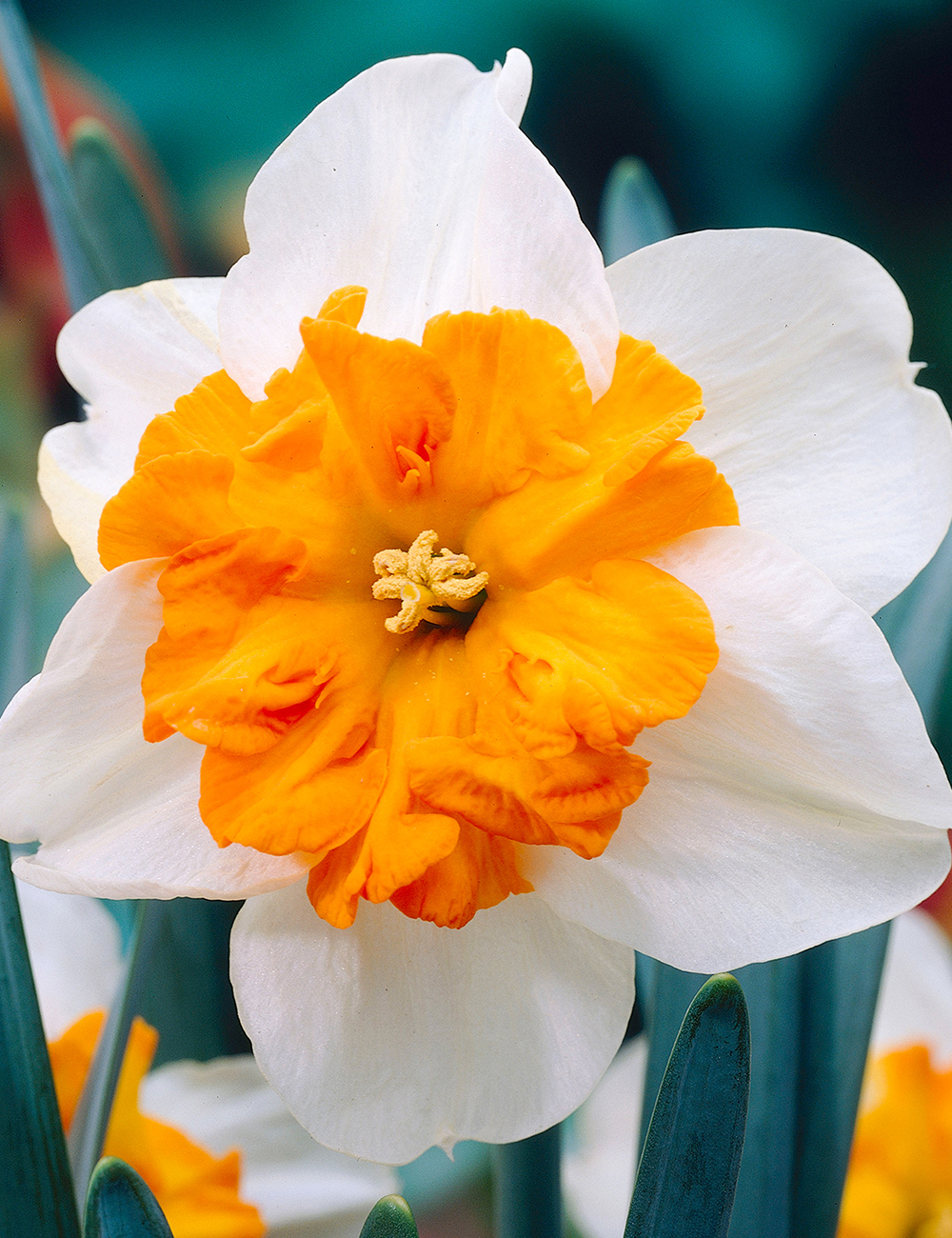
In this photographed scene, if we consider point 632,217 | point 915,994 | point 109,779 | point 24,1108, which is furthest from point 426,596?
point 915,994

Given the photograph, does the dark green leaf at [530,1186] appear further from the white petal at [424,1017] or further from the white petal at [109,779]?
the white petal at [109,779]

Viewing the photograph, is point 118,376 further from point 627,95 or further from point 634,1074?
point 627,95

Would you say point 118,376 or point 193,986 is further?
point 193,986

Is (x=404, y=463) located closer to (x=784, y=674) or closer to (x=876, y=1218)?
(x=784, y=674)

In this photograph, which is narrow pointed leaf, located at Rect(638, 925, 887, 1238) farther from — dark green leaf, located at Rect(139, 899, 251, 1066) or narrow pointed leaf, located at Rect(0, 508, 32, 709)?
narrow pointed leaf, located at Rect(0, 508, 32, 709)

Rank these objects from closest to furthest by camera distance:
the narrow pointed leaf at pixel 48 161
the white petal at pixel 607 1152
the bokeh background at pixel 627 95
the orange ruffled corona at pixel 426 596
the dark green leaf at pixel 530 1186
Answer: the orange ruffled corona at pixel 426 596 → the dark green leaf at pixel 530 1186 → the narrow pointed leaf at pixel 48 161 → the white petal at pixel 607 1152 → the bokeh background at pixel 627 95

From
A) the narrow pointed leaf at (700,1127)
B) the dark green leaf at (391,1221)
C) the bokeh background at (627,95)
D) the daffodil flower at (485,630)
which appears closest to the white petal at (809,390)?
the daffodil flower at (485,630)

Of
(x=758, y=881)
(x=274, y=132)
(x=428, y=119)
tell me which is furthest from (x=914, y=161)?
(x=758, y=881)

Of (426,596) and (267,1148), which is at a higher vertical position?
(426,596)
